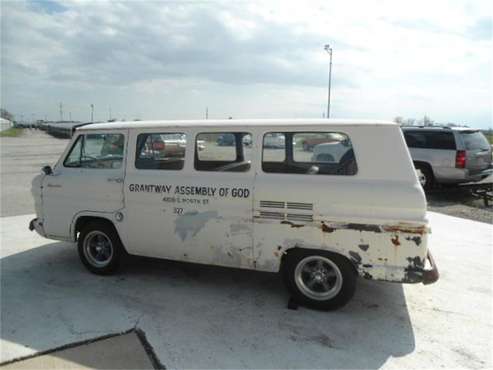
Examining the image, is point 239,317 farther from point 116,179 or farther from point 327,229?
point 116,179

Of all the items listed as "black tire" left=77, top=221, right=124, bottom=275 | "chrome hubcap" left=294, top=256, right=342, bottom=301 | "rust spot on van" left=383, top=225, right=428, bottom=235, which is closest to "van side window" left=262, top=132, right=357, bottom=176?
"rust spot on van" left=383, top=225, right=428, bottom=235

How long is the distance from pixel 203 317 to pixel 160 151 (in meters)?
1.96

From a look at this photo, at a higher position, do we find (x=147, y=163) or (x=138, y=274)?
(x=147, y=163)

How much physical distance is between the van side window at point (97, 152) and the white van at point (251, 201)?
0.5 inches

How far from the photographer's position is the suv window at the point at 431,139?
10.0 m

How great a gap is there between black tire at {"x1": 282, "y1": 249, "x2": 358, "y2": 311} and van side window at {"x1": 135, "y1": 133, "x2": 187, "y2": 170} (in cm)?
166

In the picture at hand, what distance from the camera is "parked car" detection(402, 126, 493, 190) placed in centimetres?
977

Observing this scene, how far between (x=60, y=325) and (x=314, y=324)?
2.47m

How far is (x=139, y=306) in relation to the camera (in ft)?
13.2

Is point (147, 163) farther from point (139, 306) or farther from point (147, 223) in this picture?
point (139, 306)

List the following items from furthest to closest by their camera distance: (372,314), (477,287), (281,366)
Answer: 1. (477,287)
2. (372,314)
3. (281,366)

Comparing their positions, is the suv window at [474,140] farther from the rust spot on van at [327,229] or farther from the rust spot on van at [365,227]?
the rust spot on van at [327,229]

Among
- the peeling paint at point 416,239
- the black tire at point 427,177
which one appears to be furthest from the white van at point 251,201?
the black tire at point 427,177

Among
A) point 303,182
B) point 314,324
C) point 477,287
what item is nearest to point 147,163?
point 303,182
